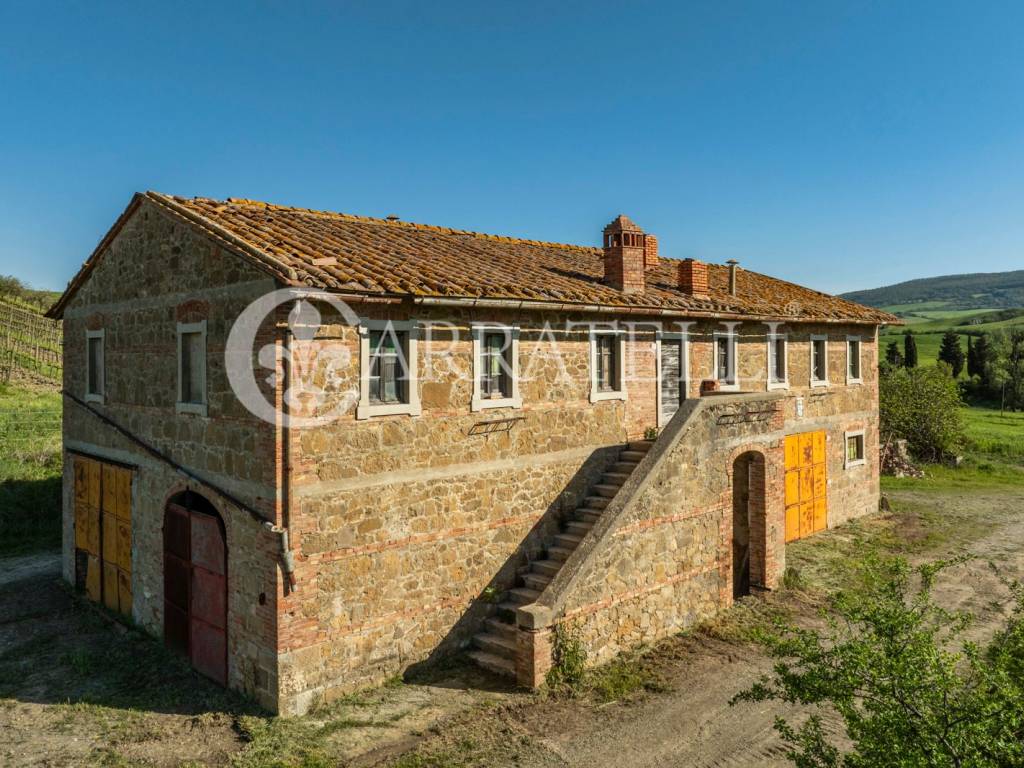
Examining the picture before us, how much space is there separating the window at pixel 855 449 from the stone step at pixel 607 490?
11188 mm

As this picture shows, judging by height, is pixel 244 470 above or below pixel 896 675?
above

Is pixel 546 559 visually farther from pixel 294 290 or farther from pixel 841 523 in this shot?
pixel 841 523

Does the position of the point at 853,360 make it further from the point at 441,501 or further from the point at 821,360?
the point at 441,501

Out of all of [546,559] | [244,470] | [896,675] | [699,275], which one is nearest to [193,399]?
[244,470]

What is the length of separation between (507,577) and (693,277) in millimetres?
8728

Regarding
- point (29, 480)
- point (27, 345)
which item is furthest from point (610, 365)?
point (27, 345)

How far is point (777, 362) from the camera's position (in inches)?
758

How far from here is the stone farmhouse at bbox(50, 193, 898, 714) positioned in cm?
1026

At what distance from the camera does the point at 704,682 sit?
36.5ft

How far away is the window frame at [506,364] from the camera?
12.2 m

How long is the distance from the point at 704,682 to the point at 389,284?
7.68m

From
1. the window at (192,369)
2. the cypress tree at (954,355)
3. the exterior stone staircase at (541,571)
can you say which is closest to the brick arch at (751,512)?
the exterior stone staircase at (541,571)

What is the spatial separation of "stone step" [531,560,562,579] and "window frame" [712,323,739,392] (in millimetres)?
6747

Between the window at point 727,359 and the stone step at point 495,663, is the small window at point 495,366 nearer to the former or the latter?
the stone step at point 495,663
